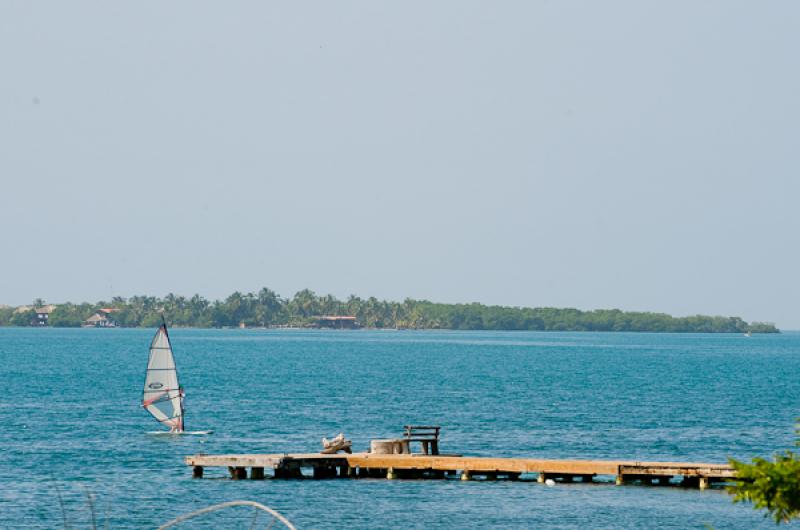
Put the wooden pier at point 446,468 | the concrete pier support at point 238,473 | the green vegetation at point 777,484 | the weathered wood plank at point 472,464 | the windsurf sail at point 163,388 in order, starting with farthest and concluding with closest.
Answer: the windsurf sail at point 163,388 → the concrete pier support at point 238,473 → the wooden pier at point 446,468 → the weathered wood plank at point 472,464 → the green vegetation at point 777,484

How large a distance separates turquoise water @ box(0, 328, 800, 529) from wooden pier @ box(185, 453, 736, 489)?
724 millimetres

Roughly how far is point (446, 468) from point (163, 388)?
3145 cm

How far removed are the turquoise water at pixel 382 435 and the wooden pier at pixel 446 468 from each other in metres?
0.72

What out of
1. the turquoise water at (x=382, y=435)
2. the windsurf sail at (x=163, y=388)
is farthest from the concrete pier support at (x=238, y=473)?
the windsurf sail at (x=163, y=388)

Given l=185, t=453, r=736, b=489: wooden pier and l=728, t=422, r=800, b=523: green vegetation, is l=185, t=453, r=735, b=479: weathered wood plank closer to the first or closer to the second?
l=185, t=453, r=736, b=489: wooden pier

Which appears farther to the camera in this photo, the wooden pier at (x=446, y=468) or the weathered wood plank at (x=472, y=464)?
the wooden pier at (x=446, y=468)

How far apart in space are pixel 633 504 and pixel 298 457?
45.9 ft

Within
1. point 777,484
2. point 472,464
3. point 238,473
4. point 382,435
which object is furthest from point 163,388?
point 777,484

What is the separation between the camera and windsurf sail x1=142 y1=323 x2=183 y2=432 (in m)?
77.6

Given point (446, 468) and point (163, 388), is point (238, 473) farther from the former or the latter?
point (163, 388)

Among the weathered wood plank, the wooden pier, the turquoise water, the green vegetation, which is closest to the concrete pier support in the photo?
the wooden pier

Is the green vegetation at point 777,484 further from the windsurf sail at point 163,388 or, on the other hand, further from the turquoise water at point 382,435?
the windsurf sail at point 163,388

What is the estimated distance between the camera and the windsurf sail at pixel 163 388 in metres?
77.6

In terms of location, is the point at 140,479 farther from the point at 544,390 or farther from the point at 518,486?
the point at 544,390
